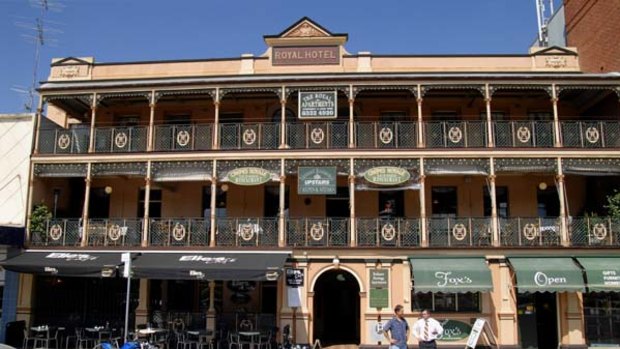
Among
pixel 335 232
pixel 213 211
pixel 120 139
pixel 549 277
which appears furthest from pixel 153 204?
pixel 549 277

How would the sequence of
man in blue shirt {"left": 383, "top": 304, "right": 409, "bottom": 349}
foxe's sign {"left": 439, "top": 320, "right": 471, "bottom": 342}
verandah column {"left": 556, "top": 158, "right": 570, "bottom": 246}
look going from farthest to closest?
verandah column {"left": 556, "top": 158, "right": 570, "bottom": 246} → foxe's sign {"left": 439, "top": 320, "right": 471, "bottom": 342} → man in blue shirt {"left": 383, "top": 304, "right": 409, "bottom": 349}

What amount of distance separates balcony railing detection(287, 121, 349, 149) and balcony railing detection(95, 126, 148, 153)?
540cm

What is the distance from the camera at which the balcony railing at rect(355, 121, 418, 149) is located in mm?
19625

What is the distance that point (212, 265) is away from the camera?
17.5 meters

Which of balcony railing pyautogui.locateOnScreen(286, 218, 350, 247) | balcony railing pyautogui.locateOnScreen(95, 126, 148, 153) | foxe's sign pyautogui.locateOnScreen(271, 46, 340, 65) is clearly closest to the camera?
balcony railing pyautogui.locateOnScreen(286, 218, 350, 247)

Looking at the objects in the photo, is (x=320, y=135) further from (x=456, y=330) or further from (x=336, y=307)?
(x=456, y=330)

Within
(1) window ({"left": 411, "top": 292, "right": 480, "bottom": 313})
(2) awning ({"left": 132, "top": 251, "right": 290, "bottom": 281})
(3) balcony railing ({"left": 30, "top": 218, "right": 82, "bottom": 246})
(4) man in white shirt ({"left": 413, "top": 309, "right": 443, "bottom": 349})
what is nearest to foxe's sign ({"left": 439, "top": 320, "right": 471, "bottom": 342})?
(1) window ({"left": 411, "top": 292, "right": 480, "bottom": 313})

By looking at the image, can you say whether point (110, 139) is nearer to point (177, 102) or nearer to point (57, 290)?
point (177, 102)

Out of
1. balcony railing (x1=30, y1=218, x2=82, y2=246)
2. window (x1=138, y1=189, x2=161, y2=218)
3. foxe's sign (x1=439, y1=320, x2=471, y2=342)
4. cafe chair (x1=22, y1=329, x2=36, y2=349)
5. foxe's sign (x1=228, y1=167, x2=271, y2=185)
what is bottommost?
cafe chair (x1=22, y1=329, x2=36, y2=349)

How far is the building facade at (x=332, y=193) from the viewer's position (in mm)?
17969

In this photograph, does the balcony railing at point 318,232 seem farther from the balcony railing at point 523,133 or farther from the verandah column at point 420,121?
the balcony railing at point 523,133

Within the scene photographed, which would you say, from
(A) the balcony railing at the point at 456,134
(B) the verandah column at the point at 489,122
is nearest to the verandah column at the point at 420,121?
(A) the balcony railing at the point at 456,134

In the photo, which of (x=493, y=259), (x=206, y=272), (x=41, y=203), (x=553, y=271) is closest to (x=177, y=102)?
(x=41, y=203)

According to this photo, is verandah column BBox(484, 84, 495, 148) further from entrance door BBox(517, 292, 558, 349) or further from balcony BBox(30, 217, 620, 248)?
entrance door BBox(517, 292, 558, 349)
